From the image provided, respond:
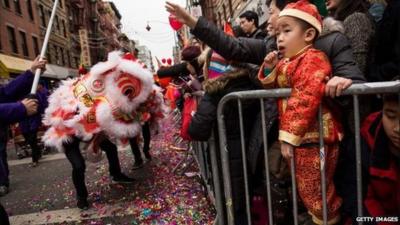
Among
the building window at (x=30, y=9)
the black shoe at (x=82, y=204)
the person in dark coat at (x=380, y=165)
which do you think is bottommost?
the black shoe at (x=82, y=204)

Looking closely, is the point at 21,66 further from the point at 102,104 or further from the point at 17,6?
the point at 102,104

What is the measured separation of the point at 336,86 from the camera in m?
2.03

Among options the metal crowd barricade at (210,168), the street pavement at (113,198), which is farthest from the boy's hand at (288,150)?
the street pavement at (113,198)

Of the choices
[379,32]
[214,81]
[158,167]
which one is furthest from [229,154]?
[158,167]

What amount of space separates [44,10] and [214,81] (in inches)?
1335

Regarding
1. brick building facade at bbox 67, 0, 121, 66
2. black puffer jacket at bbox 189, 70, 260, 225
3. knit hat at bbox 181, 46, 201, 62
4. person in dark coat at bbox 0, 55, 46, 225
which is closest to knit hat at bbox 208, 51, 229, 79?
black puffer jacket at bbox 189, 70, 260, 225

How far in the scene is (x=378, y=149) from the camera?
6.72 ft

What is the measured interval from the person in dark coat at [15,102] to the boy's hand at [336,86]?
2850 mm

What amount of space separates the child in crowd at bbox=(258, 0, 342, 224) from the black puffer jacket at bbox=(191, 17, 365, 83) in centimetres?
12

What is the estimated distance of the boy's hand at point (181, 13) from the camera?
2.70 m

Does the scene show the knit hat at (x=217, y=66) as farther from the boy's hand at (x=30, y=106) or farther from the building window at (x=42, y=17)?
the building window at (x=42, y=17)

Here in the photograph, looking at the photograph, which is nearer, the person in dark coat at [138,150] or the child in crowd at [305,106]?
the child in crowd at [305,106]

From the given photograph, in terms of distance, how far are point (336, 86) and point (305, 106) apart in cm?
20

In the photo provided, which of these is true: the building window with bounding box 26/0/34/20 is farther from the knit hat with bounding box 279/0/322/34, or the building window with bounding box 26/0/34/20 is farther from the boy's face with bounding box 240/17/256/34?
the knit hat with bounding box 279/0/322/34
